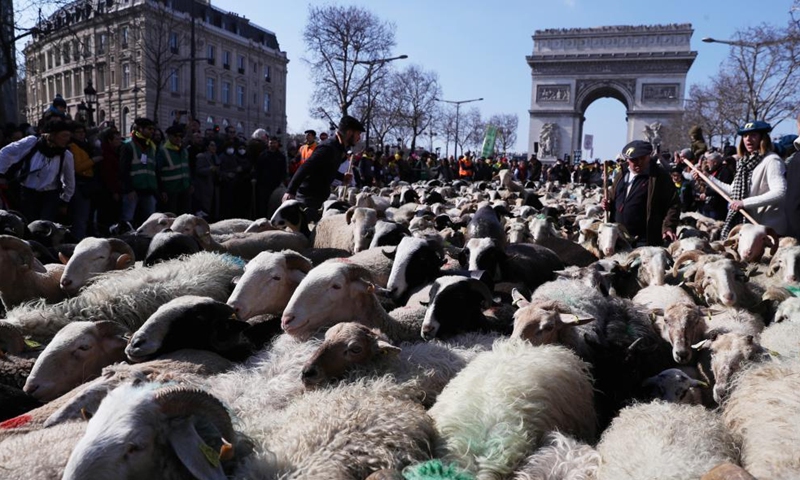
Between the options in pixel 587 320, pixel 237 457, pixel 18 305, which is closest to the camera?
pixel 237 457

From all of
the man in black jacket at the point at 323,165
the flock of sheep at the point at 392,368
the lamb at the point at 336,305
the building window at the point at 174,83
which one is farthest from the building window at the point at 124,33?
the lamb at the point at 336,305

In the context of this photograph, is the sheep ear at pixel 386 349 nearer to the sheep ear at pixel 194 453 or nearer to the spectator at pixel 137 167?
the sheep ear at pixel 194 453

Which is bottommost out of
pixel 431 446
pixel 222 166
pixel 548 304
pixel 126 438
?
pixel 431 446

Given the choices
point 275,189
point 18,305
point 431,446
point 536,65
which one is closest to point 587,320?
point 431,446

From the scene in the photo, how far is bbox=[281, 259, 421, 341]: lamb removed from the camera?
11.6 feet

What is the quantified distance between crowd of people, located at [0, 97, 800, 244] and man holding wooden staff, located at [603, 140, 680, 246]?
0.01 metres

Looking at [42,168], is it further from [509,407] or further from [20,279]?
[509,407]

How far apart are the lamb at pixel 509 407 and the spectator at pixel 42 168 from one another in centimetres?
627

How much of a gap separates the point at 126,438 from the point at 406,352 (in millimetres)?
1685

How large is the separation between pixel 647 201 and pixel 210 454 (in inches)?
242

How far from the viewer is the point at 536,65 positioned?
59344 mm

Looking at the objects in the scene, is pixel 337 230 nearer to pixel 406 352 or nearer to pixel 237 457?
pixel 406 352

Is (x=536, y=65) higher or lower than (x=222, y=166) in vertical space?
higher

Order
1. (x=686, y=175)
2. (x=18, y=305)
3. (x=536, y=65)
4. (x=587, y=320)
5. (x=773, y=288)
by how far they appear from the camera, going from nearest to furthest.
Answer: (x=587, y=320) < (x=18, y=305) < (x=773, y=288) < (x=686, y=175) < (x=536, y=65)
